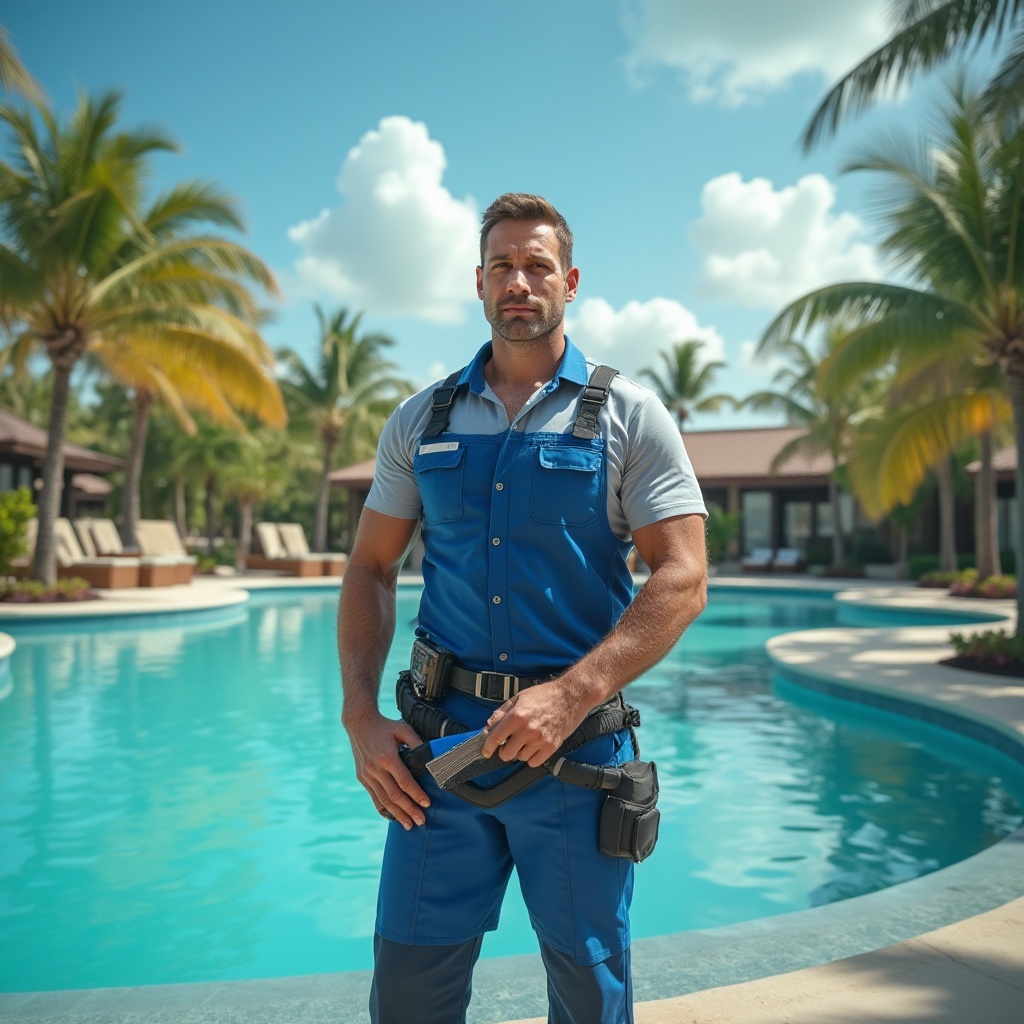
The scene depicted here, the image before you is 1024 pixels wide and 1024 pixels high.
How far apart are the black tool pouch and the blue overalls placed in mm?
30

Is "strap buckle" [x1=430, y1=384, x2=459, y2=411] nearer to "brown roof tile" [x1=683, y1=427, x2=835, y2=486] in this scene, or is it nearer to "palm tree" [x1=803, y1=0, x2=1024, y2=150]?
"palm tree" [x1=803, y1=0, x2=1024, y2=150]

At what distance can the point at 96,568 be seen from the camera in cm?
1908

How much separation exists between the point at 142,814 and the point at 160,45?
60.1 ft

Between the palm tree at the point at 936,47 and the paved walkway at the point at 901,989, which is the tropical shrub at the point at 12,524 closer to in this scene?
the palm tree at the point at 936,47

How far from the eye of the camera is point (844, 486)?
26.5 meters

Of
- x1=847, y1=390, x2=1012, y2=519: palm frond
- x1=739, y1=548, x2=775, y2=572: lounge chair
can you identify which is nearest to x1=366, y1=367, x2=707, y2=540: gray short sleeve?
x1=847, y1=390, x2=1012, y2=519: palm frond

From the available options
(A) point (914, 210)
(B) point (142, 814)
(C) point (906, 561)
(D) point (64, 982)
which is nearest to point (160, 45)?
(A) point (914, 210)

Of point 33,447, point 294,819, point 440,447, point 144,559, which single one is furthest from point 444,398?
point 33,447

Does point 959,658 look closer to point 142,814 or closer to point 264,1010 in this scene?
point 142,814

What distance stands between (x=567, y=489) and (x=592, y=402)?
7.7 inches

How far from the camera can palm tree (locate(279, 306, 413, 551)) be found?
31.6 meters

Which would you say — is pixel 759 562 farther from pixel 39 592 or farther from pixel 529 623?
pixel 529 623

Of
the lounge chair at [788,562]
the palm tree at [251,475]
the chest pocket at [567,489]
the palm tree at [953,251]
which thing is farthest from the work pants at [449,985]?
the palm tree at [251,475]

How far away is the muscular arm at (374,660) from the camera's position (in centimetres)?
184
